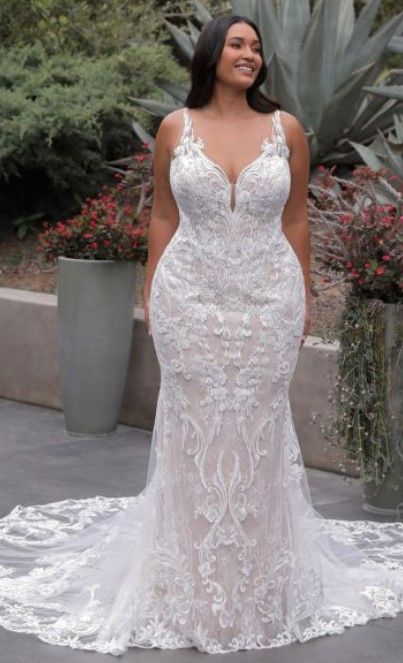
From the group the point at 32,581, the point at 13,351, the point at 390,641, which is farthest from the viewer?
the point at 13,351

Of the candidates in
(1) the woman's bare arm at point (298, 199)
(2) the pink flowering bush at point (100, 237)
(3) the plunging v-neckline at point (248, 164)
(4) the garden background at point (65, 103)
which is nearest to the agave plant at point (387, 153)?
(4) the garden background at point (65, 103)

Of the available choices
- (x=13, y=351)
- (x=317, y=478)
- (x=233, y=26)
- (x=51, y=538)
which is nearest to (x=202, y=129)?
(x=233, y=26)

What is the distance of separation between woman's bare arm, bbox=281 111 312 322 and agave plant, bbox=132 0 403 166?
Answer: 17.2ft

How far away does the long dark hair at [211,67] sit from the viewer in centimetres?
606

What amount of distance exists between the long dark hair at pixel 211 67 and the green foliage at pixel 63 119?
5.94 metres

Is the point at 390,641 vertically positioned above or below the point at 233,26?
below

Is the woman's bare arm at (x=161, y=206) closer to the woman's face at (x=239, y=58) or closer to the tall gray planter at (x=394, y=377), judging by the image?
the woman's face at (x=239, y=58)

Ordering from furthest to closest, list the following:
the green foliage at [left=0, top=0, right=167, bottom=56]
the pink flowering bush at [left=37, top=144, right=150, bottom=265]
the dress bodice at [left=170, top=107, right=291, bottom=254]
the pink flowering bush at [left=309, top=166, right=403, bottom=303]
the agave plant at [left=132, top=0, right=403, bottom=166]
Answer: the green foliage at [left=0, top=0, right=167, bottom=56] < the agave plant at [left=132, top=0, right=403, bottom=166] < the pink flowering bush at [left=37, top=144, right=150, bottom=265] < the pink flowering bush at [left=309, top=166, right=403, bottom=303] < the dress bodice at [left=170, top=107, right=291, bottom=254]

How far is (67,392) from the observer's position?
31.2 ft

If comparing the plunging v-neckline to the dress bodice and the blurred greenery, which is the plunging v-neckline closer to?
the dress bodice

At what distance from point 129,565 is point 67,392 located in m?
3.25

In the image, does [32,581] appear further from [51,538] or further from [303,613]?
[303,613]

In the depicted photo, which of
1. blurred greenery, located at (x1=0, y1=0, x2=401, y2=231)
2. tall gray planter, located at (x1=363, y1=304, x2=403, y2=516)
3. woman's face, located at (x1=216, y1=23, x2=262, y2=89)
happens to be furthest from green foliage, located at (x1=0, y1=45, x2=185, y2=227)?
woman's face, located at (x1=216, y1=23, x2=262, y2=89)

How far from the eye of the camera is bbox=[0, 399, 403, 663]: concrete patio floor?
5805mm
